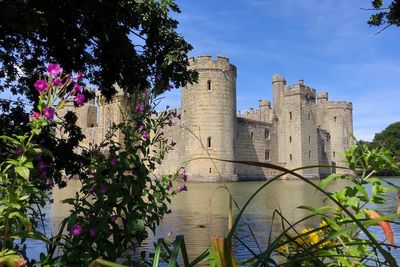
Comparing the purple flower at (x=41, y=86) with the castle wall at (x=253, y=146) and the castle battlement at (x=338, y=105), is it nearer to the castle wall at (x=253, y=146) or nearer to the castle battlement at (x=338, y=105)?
the castle wall at (x=253, y=146)

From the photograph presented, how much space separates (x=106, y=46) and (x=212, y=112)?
82.1 feet

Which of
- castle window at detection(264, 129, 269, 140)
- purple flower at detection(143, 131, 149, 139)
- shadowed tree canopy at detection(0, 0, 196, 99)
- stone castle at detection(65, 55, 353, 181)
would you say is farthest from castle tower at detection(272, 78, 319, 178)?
purple flower at detection(143, 131, 149, 139)

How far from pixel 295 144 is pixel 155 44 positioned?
3440cm

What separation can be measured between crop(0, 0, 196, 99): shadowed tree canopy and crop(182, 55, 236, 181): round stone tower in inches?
943

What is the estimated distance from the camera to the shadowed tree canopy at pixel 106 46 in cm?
411

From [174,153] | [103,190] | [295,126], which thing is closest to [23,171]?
[103,190]

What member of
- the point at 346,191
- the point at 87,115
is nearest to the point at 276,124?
the point at 87,115

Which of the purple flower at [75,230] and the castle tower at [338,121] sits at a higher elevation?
the castle tower at [338,121]

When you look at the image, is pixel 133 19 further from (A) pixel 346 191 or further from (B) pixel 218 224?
(B) pixel 218 224

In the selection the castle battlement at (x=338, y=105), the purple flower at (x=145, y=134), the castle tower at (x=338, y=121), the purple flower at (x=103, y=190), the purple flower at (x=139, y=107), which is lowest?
the purple flower at (x=103, y=190)

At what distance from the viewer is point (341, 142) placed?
45312 millimetres

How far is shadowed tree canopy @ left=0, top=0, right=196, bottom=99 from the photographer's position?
4.11m

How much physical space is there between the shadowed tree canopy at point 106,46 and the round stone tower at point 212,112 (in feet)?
78.6

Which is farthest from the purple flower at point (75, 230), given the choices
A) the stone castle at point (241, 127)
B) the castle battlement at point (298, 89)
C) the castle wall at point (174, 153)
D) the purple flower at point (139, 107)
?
the castle battlement at point (298, 89)
